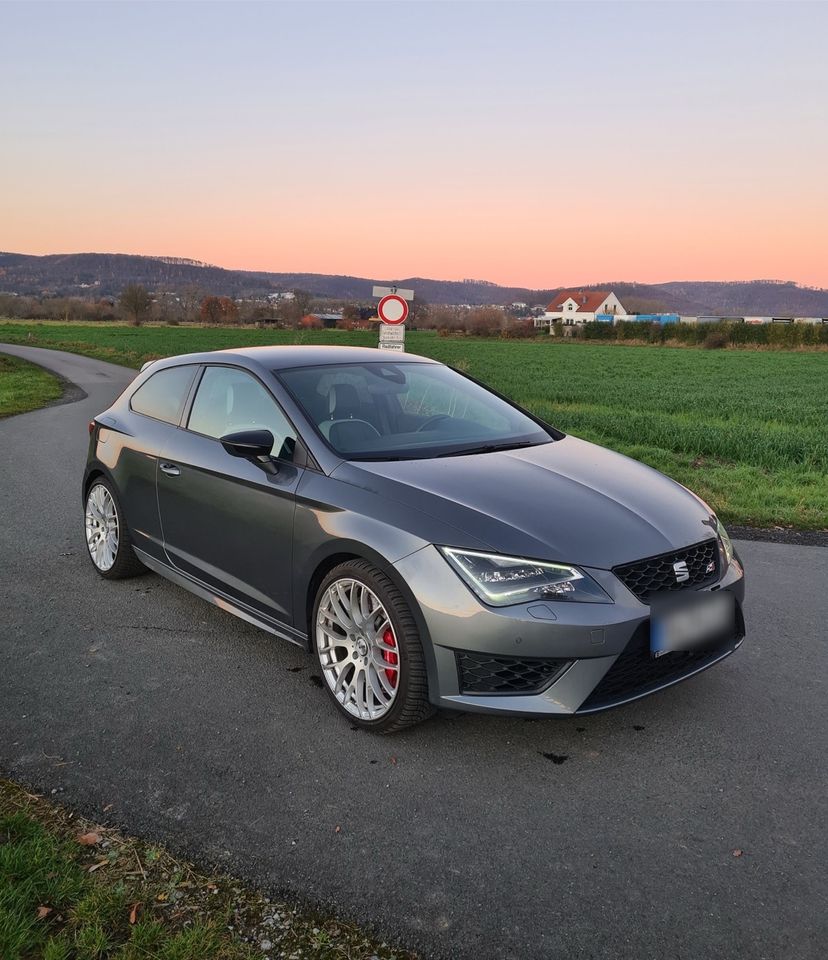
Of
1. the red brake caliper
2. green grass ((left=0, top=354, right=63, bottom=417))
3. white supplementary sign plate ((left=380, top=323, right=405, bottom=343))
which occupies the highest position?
white supplementary sign plate ((left=380, top=323, right=405, bottom=343))

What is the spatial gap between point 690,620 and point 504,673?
0.81m

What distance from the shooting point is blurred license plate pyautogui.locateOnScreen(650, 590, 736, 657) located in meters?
3.05

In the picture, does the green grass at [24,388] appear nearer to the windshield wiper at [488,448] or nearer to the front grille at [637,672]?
the windshield wiper at [488,448]

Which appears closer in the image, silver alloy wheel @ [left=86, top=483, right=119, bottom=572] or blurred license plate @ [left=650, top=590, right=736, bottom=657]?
blurred license plate @ [left=650, top=590, right=736, bottom=657]

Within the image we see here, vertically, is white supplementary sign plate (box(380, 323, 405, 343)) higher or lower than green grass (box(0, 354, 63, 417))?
higher

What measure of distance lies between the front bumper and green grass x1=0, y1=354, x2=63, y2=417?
13.4 m

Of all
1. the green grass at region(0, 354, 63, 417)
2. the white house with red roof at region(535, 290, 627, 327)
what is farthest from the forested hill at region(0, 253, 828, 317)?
the green grass at region(0, 354, 63, 417)

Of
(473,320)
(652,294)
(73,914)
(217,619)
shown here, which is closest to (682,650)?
(73,914)

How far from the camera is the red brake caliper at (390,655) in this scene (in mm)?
3207

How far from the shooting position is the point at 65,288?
137m

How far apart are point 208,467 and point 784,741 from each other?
9.81ft

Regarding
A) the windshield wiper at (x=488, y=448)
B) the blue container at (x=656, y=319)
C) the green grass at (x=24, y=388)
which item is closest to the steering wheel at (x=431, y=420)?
the windshield wiper at (x=488, y=448)

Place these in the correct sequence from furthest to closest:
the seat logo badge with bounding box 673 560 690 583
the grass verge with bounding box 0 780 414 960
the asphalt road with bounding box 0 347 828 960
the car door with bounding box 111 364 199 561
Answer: the car door with bounding box 111 364 199 561
the seat logo badge with bounding box 673 560 690 583
the asphalt road with bounding box 0 347 828 960
the grass verge with bounding box 0 780 414 960

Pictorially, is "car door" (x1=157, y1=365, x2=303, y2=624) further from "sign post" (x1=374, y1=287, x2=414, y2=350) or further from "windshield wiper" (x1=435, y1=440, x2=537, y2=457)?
"sign post" (x1=374, y1=287, x2=414, y2=350)
